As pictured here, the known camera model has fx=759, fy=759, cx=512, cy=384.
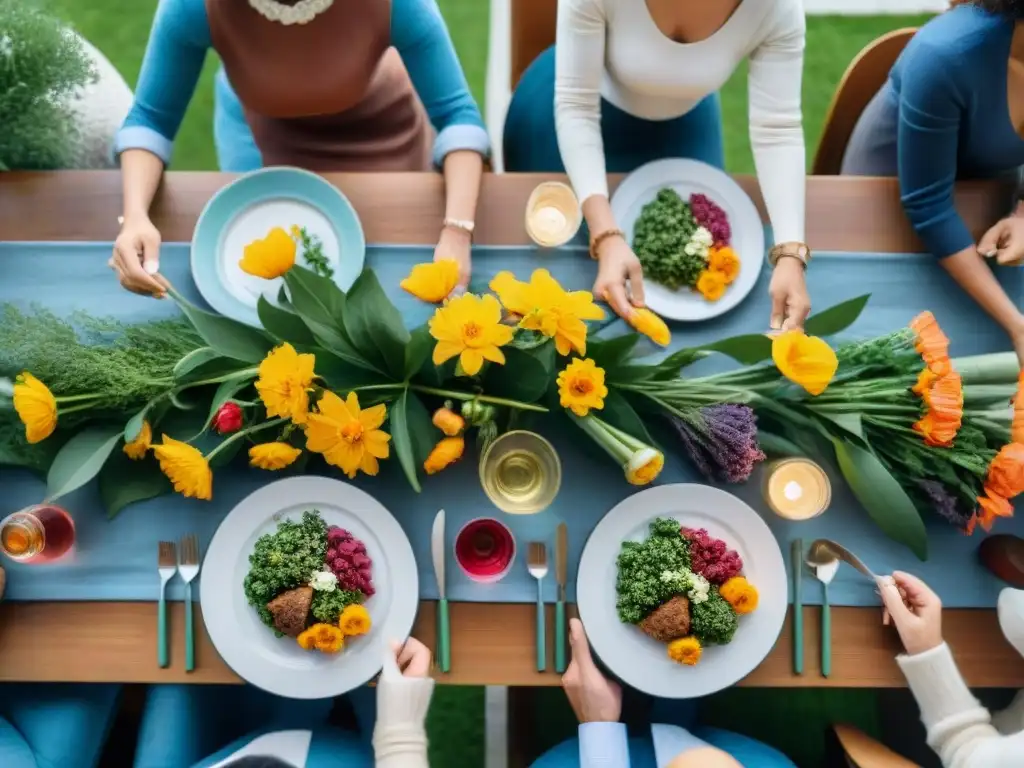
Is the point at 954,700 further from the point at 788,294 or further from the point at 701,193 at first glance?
the point at 701,193

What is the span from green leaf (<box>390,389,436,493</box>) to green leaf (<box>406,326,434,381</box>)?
0.04m

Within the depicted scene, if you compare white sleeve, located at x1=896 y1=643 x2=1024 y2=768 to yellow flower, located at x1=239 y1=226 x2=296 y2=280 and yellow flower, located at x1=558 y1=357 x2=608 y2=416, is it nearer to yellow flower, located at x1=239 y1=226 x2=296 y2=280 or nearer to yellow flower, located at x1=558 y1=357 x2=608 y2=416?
yellow flower, located at x1=558 y1=357 x2=608 y2=416

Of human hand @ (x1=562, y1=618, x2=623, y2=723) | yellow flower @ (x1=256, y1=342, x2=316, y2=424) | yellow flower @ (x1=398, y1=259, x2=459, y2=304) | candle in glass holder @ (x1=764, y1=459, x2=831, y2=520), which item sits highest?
yellow flower @ (x1=398, y1=259, x2=459, y2=304)

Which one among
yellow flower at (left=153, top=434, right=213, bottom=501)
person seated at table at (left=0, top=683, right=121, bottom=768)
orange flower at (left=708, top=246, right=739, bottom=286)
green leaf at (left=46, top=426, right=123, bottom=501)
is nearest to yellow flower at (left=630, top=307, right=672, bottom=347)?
orange flower at (left=708, top=246, right=739, bottom=286)

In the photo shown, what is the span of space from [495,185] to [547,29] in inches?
15.6

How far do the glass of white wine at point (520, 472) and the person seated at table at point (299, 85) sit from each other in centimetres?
26

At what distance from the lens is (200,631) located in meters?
1.05

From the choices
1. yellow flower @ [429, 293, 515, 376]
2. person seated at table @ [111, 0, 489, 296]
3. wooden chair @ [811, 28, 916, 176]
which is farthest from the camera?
wooden chair @ [811, 28, 916, 176]

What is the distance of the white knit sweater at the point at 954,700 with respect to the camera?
1010 mm

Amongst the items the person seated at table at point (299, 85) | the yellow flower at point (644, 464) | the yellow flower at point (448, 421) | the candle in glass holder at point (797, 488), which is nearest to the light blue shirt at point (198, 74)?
the person seated at table at point (299, 85)

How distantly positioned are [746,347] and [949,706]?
562 millimetres

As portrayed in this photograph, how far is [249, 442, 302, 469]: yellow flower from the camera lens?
0.96 m

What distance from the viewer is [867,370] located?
1061 millimetres

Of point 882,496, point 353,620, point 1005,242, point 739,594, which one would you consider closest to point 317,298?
point 353,620
